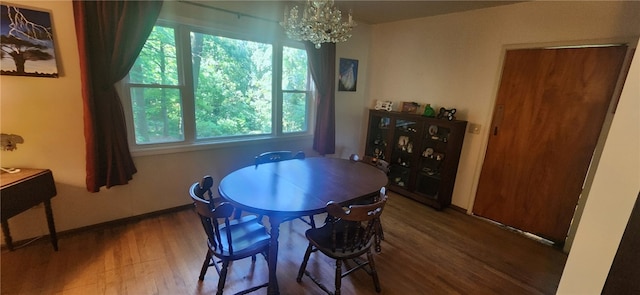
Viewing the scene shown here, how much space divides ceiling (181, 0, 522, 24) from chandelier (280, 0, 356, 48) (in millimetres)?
862

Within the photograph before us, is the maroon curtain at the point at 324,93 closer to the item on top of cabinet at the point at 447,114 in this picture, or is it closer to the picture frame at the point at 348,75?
the picture frame at the point at 348,75

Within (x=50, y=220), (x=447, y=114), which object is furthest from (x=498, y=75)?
(x=50, y=220)

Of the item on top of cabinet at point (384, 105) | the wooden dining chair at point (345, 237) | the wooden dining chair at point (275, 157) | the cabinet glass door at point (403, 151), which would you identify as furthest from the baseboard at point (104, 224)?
the item on top of cabinet at point (384, 105)

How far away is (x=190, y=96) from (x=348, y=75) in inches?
85.9

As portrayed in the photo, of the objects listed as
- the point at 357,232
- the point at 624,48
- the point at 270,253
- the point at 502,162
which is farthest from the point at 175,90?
the point at 624,48

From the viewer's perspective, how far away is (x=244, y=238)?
1768 mm

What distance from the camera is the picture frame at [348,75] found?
3801 millimetres

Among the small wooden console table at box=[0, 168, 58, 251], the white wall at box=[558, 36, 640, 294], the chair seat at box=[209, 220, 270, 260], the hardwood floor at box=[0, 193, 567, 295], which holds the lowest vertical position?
the hardwood floor at box=[0, 193, 567, 295]

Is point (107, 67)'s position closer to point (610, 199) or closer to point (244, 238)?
point (244, 238)

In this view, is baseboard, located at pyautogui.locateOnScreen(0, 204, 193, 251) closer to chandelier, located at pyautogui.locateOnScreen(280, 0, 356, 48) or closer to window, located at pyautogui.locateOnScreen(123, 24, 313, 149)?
window, located at pyautogui.locateOnScreen(123, 24, 313, 149)

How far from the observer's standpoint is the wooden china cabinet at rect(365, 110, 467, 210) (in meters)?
3.17

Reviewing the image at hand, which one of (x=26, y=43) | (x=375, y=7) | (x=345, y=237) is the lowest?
(x=345, y=237)

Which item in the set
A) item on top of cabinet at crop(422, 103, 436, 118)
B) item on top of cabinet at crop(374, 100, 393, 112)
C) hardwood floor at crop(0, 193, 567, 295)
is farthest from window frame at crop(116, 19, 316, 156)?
item on top of cabinet at crop(422, 103, 436, 118)

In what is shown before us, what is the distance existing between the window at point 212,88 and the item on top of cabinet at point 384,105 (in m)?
1.05
